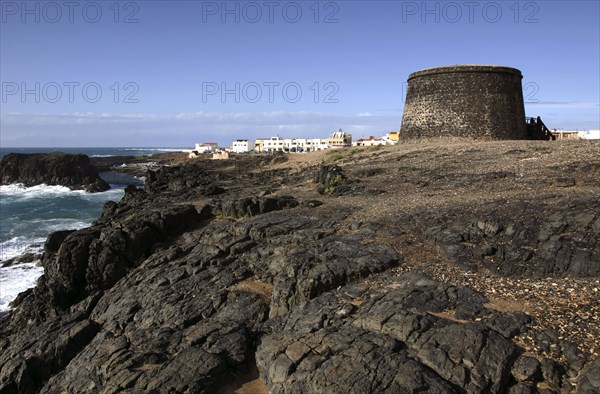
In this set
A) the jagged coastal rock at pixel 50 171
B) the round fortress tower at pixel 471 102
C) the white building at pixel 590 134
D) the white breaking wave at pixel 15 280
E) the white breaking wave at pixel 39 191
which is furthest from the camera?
the jagged coastal rock at pixel 50 171

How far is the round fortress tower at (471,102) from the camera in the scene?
1034 inches

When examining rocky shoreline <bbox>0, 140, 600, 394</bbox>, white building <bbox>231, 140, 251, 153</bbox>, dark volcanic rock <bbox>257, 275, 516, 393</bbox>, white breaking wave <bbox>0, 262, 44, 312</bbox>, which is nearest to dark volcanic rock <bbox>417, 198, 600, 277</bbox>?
rocky shoreline <bbox>0, 140, 600, 394</bbox>

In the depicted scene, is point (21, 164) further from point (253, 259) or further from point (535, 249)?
point (535, 249)

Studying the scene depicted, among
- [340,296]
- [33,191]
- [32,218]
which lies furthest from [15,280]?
[33,191]

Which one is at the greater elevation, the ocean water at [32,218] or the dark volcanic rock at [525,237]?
the dark volcanic rock at [525,237]

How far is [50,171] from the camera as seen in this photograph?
2368 inches

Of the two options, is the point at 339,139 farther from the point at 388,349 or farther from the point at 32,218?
the point at 388,349

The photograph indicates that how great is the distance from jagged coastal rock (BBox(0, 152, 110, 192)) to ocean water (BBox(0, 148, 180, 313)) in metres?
1.72

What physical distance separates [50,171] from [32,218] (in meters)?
26.7

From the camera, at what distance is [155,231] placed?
568 inches

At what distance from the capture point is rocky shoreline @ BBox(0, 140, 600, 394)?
20.8ft

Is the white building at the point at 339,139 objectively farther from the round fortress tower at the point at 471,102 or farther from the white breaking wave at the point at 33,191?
the round fortress tower at the point at 471,102

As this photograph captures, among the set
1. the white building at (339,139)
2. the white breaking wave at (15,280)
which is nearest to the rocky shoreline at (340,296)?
the white breaking wave at (15,280)

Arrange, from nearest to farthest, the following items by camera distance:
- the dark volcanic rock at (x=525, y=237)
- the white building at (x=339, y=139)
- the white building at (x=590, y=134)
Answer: the dark volcanic rock at (x=525, y=237), the white building at (x=590, y=134), the white building at (x=339, y=139)
